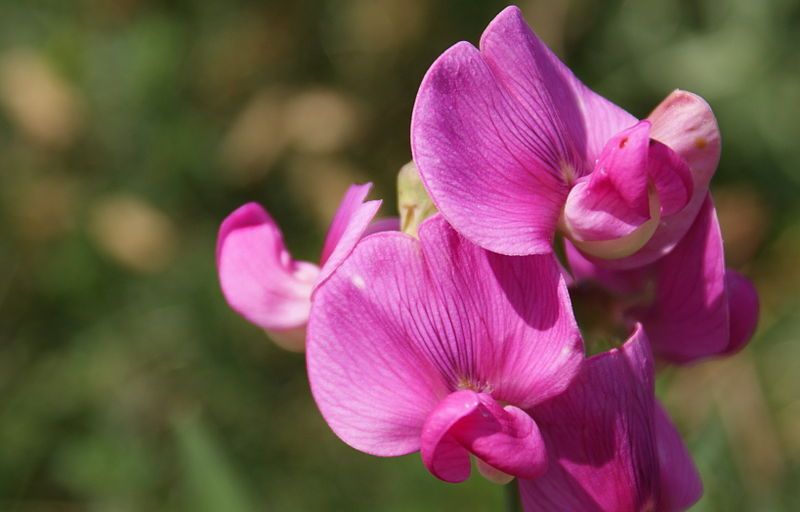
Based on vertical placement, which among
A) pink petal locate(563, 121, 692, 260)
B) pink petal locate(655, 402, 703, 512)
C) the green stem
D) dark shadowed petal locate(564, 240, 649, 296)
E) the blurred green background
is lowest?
the blurred green background

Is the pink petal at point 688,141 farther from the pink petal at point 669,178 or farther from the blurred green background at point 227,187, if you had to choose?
the blurred green background at point 227,187

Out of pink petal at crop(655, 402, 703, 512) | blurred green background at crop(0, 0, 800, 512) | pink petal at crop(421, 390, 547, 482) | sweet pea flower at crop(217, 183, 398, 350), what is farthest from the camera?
blurred green background at crop(0, 0, 800, 512)

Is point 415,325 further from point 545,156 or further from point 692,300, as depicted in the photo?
point 692,300

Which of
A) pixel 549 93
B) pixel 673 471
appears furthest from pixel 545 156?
pixel 673 471

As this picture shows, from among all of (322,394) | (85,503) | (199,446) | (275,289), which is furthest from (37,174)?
(322,394)

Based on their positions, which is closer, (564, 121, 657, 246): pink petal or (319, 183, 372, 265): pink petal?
(564, 121, 657, 246): pink petal

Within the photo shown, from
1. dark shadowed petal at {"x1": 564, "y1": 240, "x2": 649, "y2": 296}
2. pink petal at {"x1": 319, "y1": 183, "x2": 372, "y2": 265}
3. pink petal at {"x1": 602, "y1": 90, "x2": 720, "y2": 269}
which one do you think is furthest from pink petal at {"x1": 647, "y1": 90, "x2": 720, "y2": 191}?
pink petal at {"x1": 319, "y1": 183, "x2": 372, "y2": 265}

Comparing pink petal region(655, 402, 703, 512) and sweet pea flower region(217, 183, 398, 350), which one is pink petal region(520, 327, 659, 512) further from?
sweet pea flower region(217, 183, 398, 350)
